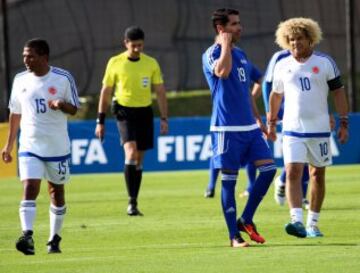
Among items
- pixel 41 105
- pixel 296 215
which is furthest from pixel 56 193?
pixel 296 215

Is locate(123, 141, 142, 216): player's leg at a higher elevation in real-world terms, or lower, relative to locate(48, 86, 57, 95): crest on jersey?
lower

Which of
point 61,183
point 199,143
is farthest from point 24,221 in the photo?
point 199,143

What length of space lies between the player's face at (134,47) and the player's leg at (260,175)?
179 inches

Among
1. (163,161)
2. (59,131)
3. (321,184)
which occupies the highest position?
(59,131)

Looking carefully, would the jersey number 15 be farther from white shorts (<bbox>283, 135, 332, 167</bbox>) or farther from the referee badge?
the referee badge

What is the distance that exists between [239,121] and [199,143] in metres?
12.4

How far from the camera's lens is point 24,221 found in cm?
1247

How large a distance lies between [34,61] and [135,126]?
15.9ft

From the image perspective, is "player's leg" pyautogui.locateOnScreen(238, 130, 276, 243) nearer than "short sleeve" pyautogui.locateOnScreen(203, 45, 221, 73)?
No

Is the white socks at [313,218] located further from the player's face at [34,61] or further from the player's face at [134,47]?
the player's face at [134,47]

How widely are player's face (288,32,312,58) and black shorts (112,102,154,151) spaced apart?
4367 millimetres

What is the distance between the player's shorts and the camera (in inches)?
504

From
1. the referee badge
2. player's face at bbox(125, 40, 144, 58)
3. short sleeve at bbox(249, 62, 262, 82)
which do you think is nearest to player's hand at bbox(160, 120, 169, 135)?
the referee badge

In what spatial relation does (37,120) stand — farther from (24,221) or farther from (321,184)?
(321,184)
